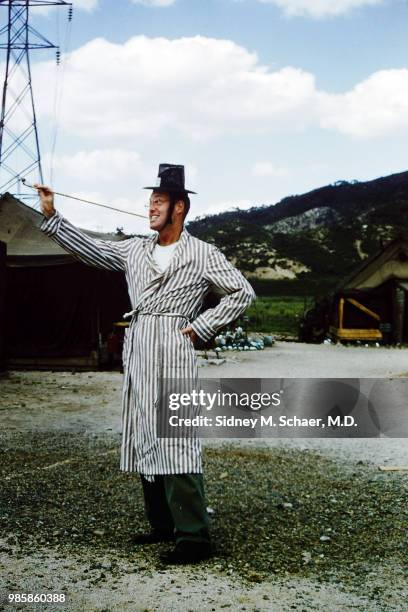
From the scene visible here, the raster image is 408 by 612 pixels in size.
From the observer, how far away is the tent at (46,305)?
49.0 ft

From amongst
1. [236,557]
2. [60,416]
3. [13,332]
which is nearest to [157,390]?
[236,557]

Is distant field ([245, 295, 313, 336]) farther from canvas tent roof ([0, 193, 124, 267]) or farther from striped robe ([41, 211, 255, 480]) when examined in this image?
striped robe ([41, 211, 255, 480])

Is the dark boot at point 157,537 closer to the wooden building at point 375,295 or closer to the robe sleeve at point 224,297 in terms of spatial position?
the robe sleeve at point 224,297

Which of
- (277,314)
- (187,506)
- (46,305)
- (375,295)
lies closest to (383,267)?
(375,295)

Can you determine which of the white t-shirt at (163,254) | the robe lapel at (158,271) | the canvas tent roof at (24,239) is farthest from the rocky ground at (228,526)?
the canvas tent roof at (24,239)

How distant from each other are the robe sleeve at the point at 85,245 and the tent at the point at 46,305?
10901 millimetres

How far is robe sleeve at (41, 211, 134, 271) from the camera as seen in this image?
150 inches

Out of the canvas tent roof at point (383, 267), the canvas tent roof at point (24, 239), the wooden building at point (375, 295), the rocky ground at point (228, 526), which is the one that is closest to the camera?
the rocky ground at point (228, 526)

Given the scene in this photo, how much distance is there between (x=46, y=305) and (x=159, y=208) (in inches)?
462

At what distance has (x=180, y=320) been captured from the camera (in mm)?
3799

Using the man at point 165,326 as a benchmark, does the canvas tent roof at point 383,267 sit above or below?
above

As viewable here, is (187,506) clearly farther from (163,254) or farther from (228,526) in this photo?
(163,254)

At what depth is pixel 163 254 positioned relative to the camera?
3.90m

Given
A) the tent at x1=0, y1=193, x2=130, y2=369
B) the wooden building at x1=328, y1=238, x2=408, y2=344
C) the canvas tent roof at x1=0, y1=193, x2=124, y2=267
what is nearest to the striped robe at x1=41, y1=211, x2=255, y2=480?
the canvas tent roof at x1=0, y1=193, x2=124, y2=267
